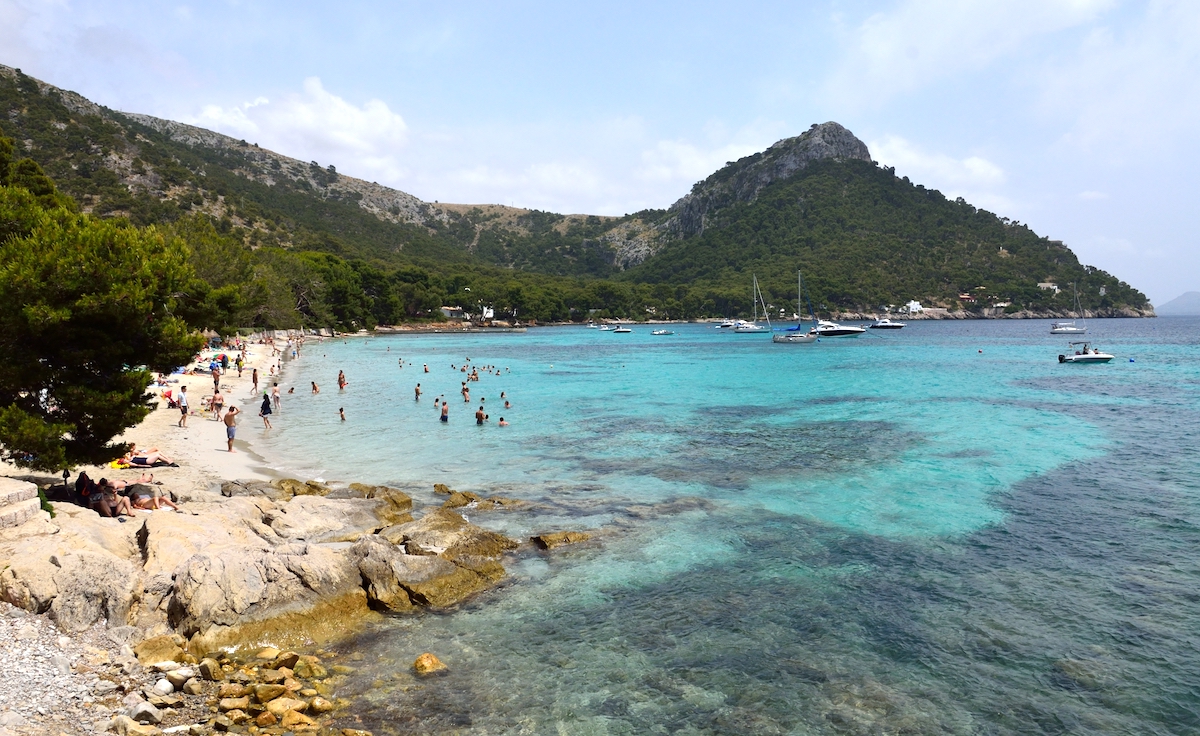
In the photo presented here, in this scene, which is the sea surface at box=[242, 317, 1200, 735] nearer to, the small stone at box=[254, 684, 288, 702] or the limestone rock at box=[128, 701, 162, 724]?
the small stone at box=[254, 684, 288, 702]

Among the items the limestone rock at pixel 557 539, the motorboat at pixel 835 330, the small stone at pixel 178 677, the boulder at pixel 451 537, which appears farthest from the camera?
the motorboat at pixel 835 330

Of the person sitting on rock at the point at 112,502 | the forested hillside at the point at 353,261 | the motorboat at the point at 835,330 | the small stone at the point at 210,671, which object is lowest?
the small stone at the point at 210,671

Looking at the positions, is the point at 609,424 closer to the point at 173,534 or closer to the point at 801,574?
the point at 801,574

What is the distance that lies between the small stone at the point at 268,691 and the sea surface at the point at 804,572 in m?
1.14

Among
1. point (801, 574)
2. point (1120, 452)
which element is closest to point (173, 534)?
point (801, 574)

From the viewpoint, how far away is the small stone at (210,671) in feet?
32.4

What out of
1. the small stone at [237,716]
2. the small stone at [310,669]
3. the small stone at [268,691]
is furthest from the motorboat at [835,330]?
the small stone at [237,716]

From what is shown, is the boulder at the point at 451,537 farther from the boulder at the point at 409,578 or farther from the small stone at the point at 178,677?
the small stone at the point at 178,677

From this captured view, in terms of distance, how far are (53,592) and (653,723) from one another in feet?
31.3

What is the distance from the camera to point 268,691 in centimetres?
952

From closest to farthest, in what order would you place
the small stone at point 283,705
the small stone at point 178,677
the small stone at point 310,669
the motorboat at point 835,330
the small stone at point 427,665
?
1. the small stone at point 283,705
2. the small stone at point 178,677
3. the small stone at point 310,669
4. the small stone at point 427,665
5. the motorboat at point 835,330

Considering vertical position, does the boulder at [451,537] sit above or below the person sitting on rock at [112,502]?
below

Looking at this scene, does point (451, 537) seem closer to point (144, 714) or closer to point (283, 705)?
point (283, 705)

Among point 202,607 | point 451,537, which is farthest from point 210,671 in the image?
point 451,537
